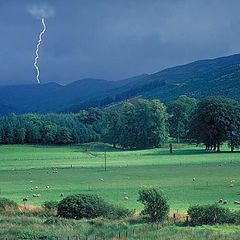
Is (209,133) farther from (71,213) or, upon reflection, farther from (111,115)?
(71,213)

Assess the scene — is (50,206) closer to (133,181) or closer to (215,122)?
(133,181)

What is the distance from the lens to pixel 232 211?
42.4m

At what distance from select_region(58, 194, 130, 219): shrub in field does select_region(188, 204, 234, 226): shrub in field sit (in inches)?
219

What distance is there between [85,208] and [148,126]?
10126 centimetres

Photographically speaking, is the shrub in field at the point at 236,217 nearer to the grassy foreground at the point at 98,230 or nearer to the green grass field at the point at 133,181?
the grassy foreground at the point at 98,230

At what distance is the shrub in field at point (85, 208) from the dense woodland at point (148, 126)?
80469 mm

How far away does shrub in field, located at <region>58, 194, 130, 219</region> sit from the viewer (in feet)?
139

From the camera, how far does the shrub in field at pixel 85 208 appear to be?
4250cm

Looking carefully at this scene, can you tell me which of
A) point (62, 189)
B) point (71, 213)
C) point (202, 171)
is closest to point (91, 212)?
point (71, 213)

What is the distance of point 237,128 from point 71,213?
85250 mm

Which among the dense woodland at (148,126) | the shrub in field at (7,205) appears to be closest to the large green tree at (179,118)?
the dense woodland at (148,126)

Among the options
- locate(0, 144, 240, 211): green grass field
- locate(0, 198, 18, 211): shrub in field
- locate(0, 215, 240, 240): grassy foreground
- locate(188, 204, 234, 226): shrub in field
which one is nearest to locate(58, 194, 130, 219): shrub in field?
locate(0, 215, 240, 240): grassy foreground

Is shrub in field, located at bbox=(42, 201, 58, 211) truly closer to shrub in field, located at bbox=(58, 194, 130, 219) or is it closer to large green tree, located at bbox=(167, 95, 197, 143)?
shrub in field, located at bbox=(58, 194, 130, 219)

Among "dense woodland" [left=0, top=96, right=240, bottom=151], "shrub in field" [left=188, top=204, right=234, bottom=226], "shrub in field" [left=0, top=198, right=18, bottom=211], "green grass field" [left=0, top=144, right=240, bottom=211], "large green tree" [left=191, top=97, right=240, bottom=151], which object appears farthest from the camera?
"dense woodland" [left=0, top=96, right=240, bottom=151]
